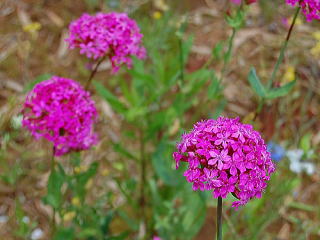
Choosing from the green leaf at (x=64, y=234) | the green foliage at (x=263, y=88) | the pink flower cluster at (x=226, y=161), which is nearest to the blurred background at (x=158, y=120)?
the green leaf at (x=64, y=234)

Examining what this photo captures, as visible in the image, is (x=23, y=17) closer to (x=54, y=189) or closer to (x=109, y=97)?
(x=109, y=97)

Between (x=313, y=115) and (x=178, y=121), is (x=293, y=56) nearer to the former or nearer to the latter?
(x=313, y=115)

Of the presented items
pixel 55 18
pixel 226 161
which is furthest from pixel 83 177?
pixel 55 18

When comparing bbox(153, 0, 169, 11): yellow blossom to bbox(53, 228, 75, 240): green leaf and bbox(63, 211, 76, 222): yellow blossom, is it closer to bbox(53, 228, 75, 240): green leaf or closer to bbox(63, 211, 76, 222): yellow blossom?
bbox(63, 211, 76, 222): yellow blossom

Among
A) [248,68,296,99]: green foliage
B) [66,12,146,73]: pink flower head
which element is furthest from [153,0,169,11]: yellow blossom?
[248,68,296,99]: green foliage

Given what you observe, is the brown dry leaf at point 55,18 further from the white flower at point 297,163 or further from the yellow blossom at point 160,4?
the white flower at point 297,163
